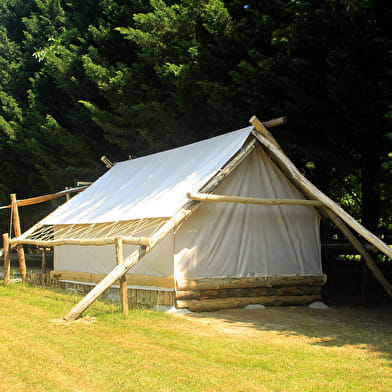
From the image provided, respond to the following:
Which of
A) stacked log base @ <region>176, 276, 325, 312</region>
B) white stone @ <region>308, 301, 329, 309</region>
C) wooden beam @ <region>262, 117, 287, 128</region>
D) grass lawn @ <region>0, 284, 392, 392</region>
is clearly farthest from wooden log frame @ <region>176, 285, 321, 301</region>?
wooden beam @ <region>262, 117, 287, 128</region>

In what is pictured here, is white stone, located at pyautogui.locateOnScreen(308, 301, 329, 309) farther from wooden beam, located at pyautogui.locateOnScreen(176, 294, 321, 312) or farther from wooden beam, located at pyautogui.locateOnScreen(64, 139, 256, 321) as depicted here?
wooden beam, located at pyautogui.locateOnScreen(64, 139, 256, 321)

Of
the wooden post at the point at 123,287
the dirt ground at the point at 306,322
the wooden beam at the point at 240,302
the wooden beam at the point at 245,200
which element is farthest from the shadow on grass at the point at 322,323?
the wooden beam at the point at 245,200

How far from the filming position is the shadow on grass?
627 cm

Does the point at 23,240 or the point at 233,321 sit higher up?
the point at 23,240

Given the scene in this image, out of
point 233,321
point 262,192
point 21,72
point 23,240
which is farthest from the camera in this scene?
point 21,72

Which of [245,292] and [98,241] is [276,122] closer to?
[245,292]

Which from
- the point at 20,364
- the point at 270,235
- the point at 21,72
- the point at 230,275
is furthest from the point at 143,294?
the point at 21,72

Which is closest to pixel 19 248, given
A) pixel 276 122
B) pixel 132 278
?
pixel 132 278

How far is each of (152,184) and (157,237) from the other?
295 cm

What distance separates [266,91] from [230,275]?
11.7 feet

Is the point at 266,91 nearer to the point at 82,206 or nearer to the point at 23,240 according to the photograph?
the point at 82,206

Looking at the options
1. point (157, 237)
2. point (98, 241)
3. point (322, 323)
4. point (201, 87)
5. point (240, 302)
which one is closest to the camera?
point (157, 237)

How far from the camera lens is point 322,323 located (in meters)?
7.52

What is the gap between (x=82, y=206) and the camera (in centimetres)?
1160
